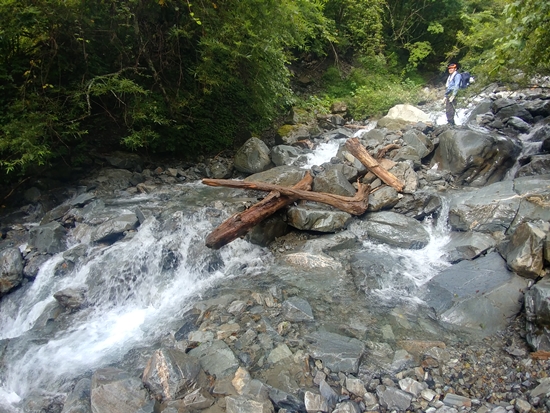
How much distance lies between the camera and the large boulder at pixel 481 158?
324 inches

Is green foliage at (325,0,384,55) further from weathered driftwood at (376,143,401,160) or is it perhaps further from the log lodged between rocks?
the log lodged between rocks

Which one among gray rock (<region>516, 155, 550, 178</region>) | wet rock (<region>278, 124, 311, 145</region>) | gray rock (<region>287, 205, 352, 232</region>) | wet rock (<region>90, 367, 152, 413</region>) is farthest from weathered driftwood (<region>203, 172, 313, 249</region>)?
gray rock (<region>516, 155, 550, 178</region>)

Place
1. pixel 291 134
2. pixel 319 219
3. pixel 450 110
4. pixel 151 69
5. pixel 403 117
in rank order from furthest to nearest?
pixel 403 117
pixel 291 134
pixel 450 110
pixel 151 69
pixel 319 219

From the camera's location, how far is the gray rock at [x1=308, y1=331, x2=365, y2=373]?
13.0ft

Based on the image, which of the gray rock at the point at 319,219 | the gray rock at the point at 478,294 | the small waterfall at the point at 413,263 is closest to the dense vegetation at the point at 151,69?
the small waterfall at the point at 413,263

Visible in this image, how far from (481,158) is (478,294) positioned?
4436 millimetres

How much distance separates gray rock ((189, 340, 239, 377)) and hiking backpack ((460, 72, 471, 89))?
9473 mm

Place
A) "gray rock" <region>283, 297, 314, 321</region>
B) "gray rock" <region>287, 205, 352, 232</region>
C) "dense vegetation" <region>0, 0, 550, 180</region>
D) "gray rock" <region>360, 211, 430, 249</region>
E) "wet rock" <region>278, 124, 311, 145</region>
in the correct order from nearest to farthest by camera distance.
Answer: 1. "gray rock" <region>283, 297, 314, 321</region>
2. "gray rock" <region>360, 211, 430, 249</region>
3. "dense vegetation" <region>0, 0, 550, 180</region>
4. "gray rock" <region>287, 205, 352, 232</region>
5. "wet rock" <region>278, 124, 311, 145</region>

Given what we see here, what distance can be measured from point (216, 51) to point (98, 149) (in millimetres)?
4104

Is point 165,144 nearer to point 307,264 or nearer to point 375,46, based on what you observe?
point 307,264

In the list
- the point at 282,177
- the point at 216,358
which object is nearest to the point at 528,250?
the point at 216,358

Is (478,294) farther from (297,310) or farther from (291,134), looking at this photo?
(291,134)

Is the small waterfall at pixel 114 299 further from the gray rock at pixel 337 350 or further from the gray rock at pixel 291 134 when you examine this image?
the gray rock at pixel 291 134

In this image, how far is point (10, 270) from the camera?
6.02 meters
